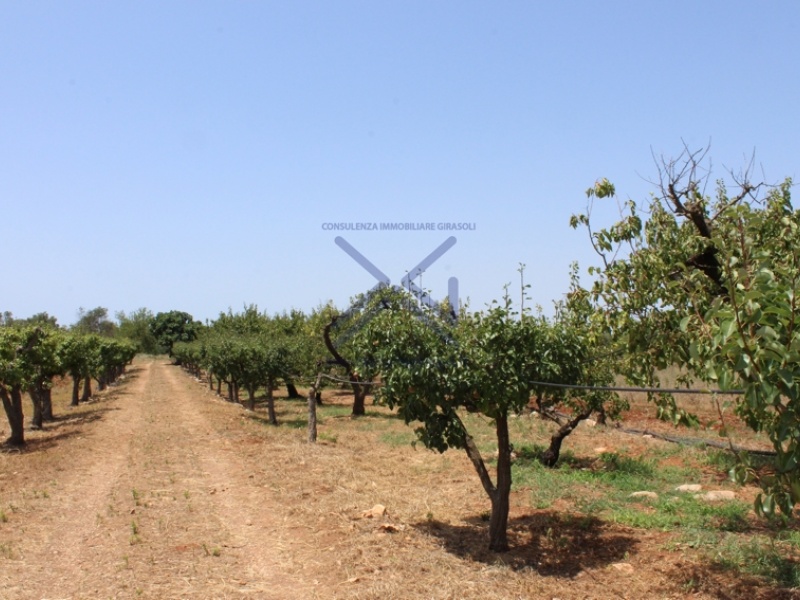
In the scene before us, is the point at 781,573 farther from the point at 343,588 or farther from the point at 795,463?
the point at 343,588

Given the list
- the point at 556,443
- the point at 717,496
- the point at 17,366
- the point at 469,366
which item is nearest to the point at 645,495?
the point at 717,496

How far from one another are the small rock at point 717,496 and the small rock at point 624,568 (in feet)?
12.2

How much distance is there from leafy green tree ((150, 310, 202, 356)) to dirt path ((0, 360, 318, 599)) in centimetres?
7347

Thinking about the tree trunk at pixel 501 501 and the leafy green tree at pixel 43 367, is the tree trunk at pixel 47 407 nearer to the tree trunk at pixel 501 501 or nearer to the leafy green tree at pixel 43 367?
the leafy green tree at pixel 43 367

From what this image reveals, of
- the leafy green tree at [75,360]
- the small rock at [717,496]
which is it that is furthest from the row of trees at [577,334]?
the leafy green tree at [75,360]

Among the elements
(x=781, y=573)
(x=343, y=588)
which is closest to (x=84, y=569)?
(x=343, y=588)

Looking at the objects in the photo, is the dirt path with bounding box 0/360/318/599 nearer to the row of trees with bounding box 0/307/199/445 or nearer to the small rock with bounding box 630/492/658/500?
the row of trees with bounding box 0/307/199/445

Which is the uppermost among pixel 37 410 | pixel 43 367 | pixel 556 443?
pixel 43 367

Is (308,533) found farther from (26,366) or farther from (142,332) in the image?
(142,332)

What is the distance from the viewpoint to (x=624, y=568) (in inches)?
277

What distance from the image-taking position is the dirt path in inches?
268

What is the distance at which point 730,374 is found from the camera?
3.33 m

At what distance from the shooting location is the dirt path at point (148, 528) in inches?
268

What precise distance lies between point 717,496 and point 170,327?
86.8 meters
